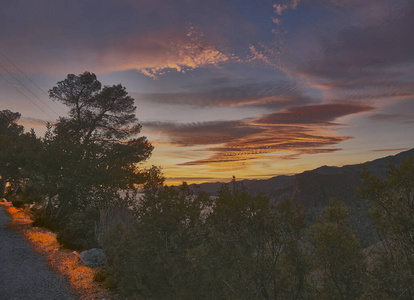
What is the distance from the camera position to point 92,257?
33.5 ft

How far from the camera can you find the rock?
9930 mm

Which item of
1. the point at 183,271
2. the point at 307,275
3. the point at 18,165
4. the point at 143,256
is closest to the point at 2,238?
the point at 18,165

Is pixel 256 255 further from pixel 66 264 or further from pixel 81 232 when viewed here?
pixel 81 232

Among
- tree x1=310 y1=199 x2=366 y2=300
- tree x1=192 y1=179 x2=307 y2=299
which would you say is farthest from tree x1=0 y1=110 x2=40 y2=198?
tree x1=310 y1=199 x2=366 y2=300

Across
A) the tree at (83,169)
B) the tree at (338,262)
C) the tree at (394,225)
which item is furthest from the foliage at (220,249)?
the tree at (83,169)

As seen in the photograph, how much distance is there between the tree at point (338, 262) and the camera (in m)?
3.74

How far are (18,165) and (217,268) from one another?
20.3 m

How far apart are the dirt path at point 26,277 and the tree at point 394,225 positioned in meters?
7.36

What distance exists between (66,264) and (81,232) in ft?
11.7

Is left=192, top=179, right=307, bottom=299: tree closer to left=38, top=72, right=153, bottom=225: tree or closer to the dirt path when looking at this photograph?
the dirt path

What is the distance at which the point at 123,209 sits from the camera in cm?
1389

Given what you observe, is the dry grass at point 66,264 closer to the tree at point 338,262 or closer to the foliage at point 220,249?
the foliage at point 220,249

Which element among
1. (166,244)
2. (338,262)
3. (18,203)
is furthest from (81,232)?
(18,203)

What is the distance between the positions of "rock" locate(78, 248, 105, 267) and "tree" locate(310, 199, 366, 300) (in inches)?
337
